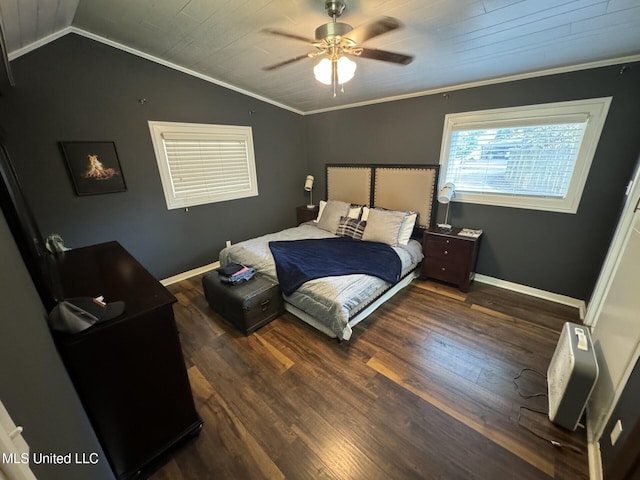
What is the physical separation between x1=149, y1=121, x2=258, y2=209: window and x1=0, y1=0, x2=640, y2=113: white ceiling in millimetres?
785

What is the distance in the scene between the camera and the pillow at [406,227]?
3.20 metres

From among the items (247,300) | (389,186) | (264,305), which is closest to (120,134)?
(247,300)

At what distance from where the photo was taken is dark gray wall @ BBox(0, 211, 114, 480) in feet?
1.99

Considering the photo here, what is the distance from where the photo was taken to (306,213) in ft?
14.7

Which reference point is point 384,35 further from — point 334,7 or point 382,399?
point 382,399

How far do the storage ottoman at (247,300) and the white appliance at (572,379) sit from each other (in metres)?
2.17

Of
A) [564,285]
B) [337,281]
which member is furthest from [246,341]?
[564,285]

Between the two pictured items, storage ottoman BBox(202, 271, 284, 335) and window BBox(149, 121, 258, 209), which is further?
window BBox(149, 121, 258, 209)

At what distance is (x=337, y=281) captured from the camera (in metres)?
2.30

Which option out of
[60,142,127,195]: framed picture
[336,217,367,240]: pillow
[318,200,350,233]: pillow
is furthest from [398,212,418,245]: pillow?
[60,142,127,195]: framed picture

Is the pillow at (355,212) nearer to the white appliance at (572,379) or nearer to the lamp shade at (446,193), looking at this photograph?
the lamp shade at (446,193)

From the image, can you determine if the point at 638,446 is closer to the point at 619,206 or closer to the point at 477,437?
the point at 477,437

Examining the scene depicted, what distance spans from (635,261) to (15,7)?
4329 millimetres

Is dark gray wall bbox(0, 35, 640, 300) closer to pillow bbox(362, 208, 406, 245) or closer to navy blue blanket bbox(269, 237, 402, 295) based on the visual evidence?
pillow bbox(362, 208, 406, 245)
